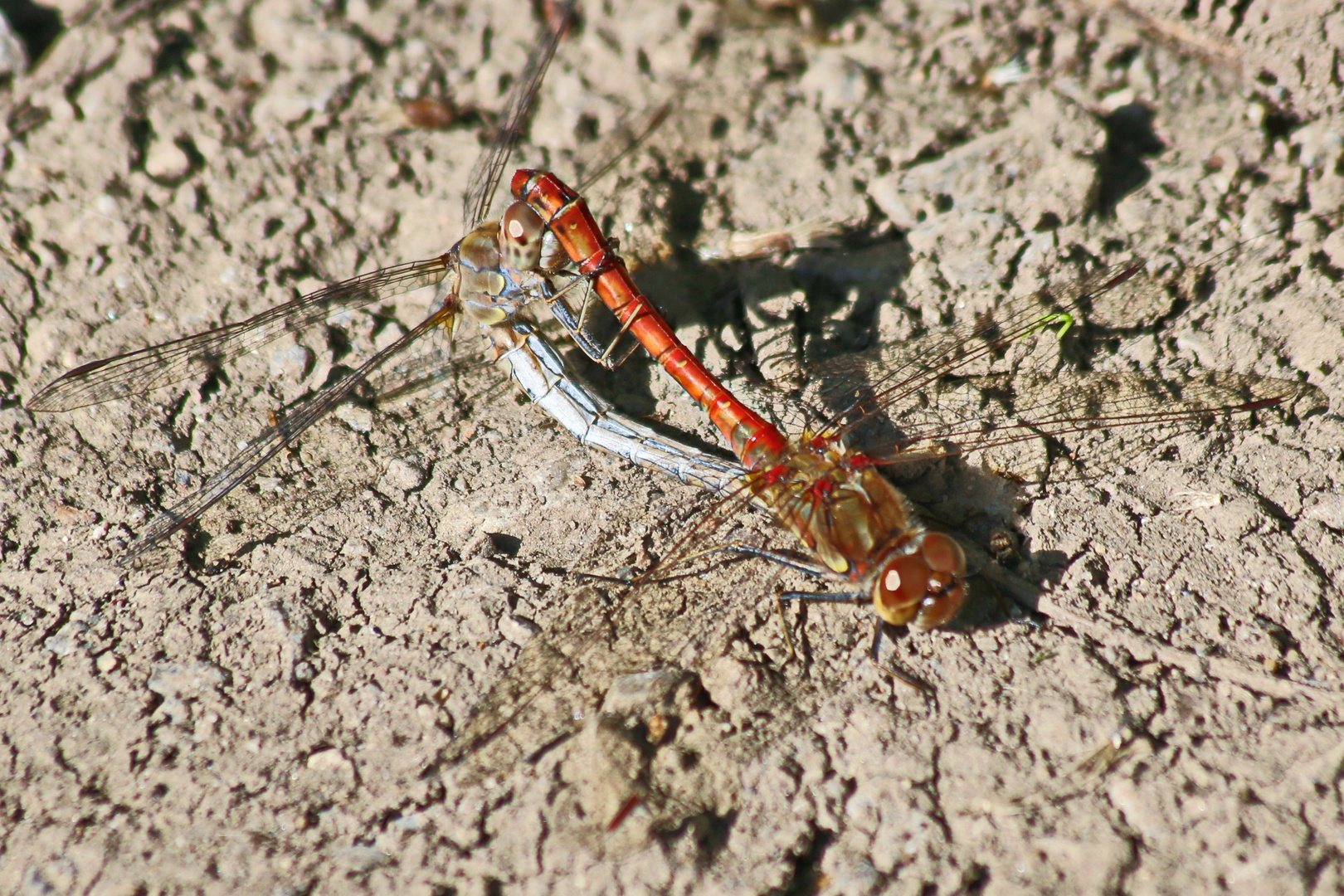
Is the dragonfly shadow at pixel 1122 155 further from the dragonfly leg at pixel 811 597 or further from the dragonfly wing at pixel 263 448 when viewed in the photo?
the dragonfly wing at pixel 263 448

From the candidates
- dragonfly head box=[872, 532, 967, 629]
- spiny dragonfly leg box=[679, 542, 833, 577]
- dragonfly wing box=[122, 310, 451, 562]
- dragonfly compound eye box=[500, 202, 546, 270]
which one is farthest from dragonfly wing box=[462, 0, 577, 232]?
dragonfly head box=[872, 532, 967, 629]

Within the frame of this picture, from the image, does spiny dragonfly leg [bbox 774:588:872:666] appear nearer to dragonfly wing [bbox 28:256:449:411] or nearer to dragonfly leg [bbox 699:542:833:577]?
dragonfly leg [bbox 699:542:833:577]

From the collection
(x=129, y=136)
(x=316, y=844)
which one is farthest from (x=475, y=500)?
(x=129, y=136)

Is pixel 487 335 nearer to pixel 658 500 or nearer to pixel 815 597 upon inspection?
pixel 658 500

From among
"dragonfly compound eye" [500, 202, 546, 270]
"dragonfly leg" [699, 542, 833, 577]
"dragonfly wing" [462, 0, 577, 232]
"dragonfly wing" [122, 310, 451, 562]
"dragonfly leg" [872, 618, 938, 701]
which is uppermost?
"dragonfly wing" [462, 0, 577, 232]

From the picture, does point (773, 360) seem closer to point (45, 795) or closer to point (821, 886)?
point (821, 886)

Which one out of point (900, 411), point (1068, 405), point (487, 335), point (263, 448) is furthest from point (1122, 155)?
point (263, 448)

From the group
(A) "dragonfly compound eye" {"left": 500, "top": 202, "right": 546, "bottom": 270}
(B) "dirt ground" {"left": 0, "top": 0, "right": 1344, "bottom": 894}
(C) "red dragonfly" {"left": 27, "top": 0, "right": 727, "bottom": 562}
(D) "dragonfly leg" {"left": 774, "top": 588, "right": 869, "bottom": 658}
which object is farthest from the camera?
(A) "dragonfly compound eye" {"left": 500, "top": 202, "right": 546, "bottom": 270}
